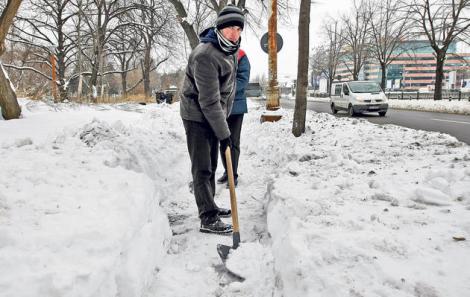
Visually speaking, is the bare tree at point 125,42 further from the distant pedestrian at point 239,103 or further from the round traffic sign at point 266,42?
the distant pedestrian at point 239,103

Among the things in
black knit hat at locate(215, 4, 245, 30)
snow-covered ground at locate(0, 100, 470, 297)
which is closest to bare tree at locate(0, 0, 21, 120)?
snow-covered ground at locate(0, 100, 470, 297)

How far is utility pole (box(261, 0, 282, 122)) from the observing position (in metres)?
9.16

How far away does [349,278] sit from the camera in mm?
1780

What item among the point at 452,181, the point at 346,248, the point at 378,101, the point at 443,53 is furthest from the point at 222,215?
the point at 443,53

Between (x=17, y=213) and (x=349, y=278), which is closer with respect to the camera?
(x=349, y=278)

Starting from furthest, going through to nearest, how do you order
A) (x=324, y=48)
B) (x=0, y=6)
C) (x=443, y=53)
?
(x=324, y=48) < (x=443, y=53) < (x=0, y=6)

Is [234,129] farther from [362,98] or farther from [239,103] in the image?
[362,98]

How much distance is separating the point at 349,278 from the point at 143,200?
1.85m

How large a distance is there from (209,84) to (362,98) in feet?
43.1

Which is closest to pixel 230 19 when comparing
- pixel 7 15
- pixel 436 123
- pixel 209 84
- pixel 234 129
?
pixel 209 84

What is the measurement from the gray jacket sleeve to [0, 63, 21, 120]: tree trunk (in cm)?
528

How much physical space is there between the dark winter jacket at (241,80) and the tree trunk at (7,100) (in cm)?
475

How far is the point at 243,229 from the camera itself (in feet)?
10.5

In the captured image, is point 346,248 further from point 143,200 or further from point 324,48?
point 324,48
